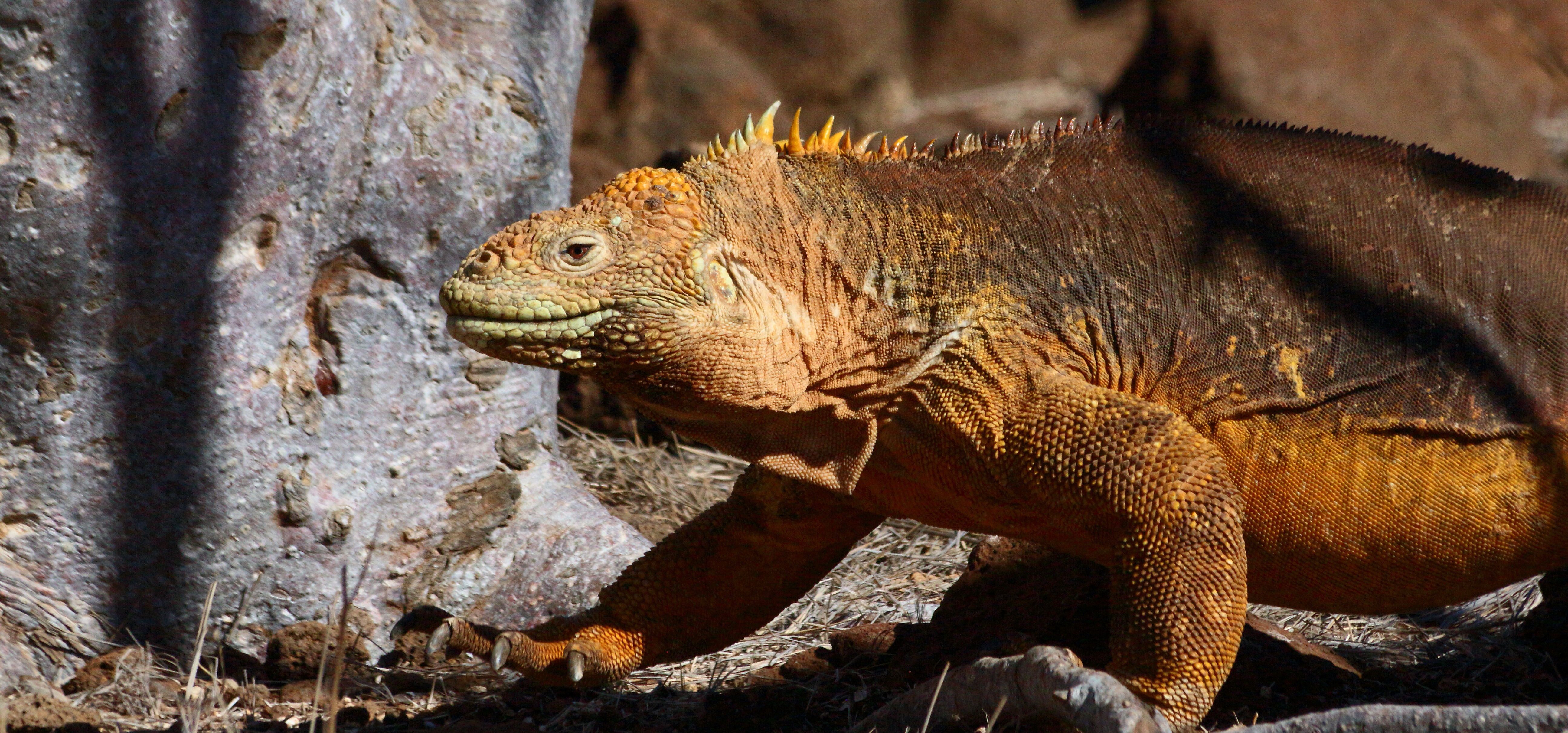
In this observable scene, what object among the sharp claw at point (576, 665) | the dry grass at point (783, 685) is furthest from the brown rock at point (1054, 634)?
Result: the sharp claw at point (576, 665)

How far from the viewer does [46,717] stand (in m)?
3.94

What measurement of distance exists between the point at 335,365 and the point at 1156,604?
294 centimetres

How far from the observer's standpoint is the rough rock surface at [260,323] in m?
4.18

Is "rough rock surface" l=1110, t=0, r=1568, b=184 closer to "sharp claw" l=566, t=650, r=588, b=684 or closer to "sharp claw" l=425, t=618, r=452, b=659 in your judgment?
"sharp claw" l=566, t=650, r=588, b=684

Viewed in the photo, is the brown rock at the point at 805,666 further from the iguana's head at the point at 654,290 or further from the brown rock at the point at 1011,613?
the iguana's head at the point at 654,290

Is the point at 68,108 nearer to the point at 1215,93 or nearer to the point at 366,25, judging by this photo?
the point at 366,25

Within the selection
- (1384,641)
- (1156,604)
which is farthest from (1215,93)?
(1156,604)

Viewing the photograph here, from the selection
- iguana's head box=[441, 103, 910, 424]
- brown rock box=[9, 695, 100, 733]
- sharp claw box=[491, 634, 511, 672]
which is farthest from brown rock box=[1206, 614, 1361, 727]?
brown rock box=[9, 695, 100, 733]

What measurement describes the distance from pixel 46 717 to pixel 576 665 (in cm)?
154

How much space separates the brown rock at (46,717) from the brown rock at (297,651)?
26.4 inches

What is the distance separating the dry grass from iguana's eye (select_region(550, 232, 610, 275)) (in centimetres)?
144

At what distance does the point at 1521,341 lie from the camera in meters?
3.66

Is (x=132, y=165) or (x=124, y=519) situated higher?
(x=132, y=165)

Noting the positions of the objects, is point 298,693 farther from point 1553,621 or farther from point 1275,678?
point 1553,621
